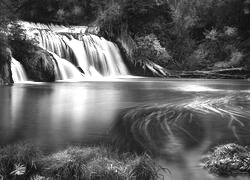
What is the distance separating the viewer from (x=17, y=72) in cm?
2786

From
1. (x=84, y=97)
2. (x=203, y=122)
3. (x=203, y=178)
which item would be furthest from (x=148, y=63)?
(x=203, y=178)

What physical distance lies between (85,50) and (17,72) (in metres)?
9.13

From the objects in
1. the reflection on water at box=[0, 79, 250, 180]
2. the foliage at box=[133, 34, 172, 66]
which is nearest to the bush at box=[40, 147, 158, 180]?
the reflection on water at box=[0, 79, 250, 180]

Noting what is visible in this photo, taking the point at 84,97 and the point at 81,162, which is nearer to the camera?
the point at 81,162

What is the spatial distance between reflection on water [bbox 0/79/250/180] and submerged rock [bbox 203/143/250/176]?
222 mm

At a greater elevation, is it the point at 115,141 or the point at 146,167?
the point at 146,167

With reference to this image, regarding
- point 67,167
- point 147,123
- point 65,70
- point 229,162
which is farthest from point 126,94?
point 67,167

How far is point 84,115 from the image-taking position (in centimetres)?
1287

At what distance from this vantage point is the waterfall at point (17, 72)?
27453 mm

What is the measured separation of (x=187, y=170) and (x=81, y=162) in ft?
5.74

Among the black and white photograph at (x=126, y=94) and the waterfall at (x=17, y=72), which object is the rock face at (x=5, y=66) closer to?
the black and white photograph at (x=126, y=94)

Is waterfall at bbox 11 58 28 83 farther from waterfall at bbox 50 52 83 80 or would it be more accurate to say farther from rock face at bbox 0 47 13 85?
waterfall at bbox 50 52 83 80

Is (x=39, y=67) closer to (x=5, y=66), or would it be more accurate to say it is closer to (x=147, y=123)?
(x=5, y=66)

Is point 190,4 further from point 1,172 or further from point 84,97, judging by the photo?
point 1,172
